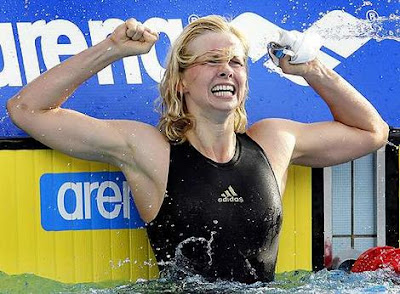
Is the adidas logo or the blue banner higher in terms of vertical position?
the blue banner

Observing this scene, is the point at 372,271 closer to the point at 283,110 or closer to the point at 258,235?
the point at 258,235

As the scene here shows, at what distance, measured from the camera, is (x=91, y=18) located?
3.19 metres

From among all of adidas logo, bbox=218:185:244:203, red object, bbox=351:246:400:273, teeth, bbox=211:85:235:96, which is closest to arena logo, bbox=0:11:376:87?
teeth, bbox=211:85:235:96

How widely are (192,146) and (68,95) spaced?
0.43 metres

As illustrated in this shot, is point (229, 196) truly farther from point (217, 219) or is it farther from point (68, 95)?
point (68, 95)

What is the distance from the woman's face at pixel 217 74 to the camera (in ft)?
9.80

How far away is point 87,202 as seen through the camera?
3172 mm

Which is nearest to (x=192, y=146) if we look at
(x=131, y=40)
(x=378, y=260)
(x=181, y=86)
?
(x=181, y=86)

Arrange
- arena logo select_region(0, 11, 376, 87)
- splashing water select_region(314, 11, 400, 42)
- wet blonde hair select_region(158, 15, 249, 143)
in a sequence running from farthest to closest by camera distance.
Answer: splashing water select_region(314, 11, 400, 42) < arena logo select_region(0, 11, 376, 87) < wet blonde hair select_region(158, 15, 249, 143)

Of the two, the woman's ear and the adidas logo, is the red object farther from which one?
the woman's ear

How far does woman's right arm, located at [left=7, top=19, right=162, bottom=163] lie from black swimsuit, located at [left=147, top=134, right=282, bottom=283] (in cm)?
26

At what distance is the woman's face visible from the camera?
2986 millimetres

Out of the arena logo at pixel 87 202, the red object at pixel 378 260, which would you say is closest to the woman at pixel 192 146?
the arena logo at pixel 87 202

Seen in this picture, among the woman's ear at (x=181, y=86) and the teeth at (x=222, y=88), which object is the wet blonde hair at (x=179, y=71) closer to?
the woman's ear at (x=181, y=86)
